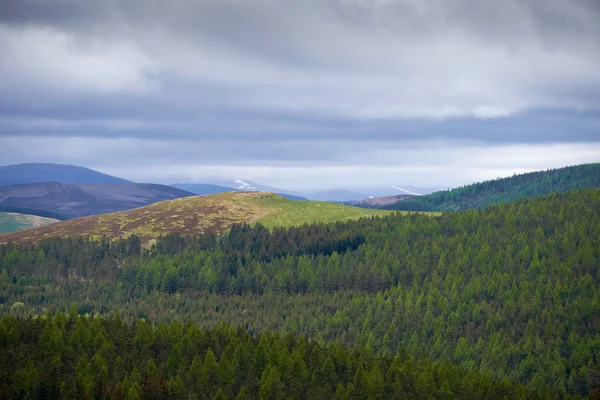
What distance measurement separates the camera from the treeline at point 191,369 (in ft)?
406

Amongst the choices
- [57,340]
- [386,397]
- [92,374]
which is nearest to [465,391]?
[386,397]

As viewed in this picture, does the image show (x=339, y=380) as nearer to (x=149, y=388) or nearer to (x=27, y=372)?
(x=149, y=388)

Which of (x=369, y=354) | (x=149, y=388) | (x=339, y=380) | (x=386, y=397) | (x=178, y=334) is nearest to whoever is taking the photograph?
(x=149, y=388)

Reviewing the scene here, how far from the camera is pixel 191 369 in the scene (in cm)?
14062

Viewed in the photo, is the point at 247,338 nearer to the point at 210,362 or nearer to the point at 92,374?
the point at 210,362

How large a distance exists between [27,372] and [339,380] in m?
62.2

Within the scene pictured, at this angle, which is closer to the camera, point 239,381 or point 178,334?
point 239,381

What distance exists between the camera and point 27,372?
12531 centimetres

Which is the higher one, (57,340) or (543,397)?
(57,340)

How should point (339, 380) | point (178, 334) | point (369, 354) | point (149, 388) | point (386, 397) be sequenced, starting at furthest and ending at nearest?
point (369, 354) → point (178, 334) → point (339, 380) → point (386, 397) → point (149, 388)

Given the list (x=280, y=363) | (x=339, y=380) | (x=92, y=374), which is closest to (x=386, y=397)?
(x=339, y=380)

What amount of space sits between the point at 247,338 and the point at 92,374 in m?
48.9

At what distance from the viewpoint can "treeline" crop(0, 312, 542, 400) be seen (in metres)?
124

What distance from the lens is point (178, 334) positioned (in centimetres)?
16512
